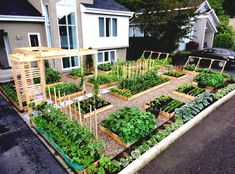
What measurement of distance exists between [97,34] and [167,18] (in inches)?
255

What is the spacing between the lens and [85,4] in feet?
40.3

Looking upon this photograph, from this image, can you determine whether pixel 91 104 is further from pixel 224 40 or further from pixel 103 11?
pixel 224 40

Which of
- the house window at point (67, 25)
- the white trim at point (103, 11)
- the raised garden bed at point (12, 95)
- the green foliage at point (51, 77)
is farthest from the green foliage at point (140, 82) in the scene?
the white trim at point (103, 11)

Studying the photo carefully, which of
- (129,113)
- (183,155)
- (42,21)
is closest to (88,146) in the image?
(129,113)

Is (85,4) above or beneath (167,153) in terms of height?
above

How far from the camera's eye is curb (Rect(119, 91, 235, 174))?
400 cm

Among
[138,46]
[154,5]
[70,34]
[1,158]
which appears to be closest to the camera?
[1,158]

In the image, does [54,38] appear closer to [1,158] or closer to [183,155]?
[1,158]

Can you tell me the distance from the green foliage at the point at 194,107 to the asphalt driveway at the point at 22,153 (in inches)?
170

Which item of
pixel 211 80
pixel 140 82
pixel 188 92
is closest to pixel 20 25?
pixel 140 82

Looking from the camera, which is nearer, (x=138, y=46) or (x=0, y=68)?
(x=0, y=68)

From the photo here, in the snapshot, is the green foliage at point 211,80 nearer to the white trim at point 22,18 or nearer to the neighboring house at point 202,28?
the white trim at point 22,18

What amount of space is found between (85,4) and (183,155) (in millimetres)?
11805

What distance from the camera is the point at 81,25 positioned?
1234cm
